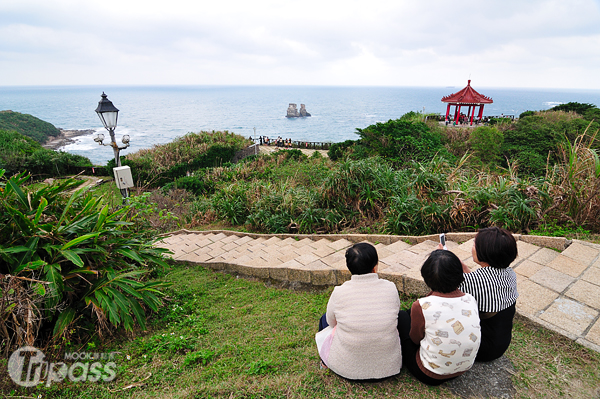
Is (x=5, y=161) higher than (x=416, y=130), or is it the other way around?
(x=416, y=130)

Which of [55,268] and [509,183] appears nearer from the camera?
[55,268]

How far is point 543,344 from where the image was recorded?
2451 millimetres

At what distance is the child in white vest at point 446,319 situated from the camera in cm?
180

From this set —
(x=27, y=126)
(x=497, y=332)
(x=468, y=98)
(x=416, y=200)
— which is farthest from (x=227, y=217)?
(x=27, y=126)

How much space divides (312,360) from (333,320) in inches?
21.3

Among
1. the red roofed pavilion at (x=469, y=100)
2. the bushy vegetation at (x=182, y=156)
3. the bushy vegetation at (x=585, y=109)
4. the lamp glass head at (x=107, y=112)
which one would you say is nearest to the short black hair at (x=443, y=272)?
the lamp glass head at (x=107, y=112)

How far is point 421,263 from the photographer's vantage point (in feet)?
12.2

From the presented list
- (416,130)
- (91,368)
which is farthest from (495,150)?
(91,368)

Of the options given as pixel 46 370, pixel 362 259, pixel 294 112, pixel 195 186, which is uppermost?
pixel 294 112

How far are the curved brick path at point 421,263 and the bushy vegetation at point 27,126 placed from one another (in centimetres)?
6058

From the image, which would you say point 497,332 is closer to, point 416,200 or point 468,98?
point 416,200

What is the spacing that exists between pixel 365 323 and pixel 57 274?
2.49 m

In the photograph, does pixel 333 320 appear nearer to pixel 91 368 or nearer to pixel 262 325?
pixel 262 325

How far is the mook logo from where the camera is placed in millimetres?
2330
